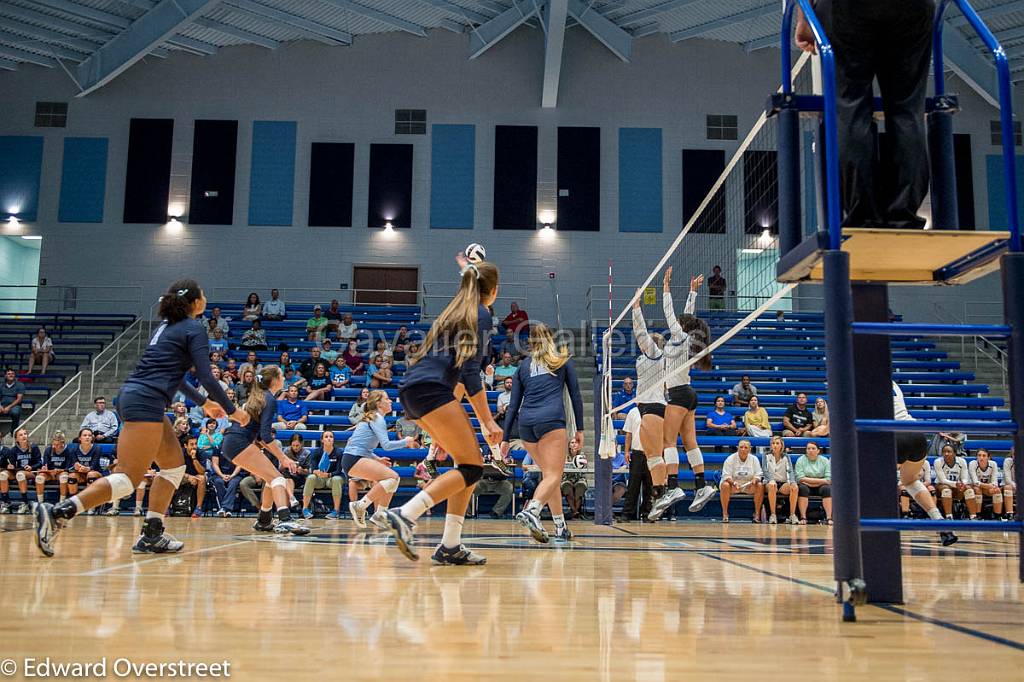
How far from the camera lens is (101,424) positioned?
49.0 feet

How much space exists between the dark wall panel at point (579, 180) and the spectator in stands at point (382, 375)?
25.3 ft

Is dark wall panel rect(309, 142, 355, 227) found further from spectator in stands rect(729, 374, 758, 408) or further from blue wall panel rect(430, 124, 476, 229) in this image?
spectator in stands rect(729, 374, 758, 408)

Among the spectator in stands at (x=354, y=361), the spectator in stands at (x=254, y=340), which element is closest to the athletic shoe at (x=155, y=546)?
the spectator in stands at (x=354, y=361)

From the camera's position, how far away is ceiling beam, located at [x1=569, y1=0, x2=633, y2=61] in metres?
21.2

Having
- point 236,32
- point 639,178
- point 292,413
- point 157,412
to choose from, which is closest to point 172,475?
point 157,412

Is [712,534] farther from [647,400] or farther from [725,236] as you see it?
[725,236]

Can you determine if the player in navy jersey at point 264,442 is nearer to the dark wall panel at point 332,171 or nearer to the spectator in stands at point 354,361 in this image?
the spectator in stands at point 354,361

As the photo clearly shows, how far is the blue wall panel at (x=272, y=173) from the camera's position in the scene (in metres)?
23.1

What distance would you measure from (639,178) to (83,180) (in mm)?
14817

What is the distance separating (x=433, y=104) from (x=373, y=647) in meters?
22.1

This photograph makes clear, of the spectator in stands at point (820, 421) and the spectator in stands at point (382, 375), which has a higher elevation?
the spectator in stands at point (382, 375)

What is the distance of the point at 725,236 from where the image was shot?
21.7m

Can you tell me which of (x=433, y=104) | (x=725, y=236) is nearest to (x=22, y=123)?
(x=433, y=104)

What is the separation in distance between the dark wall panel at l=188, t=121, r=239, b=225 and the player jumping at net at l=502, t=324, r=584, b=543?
56.8ft
